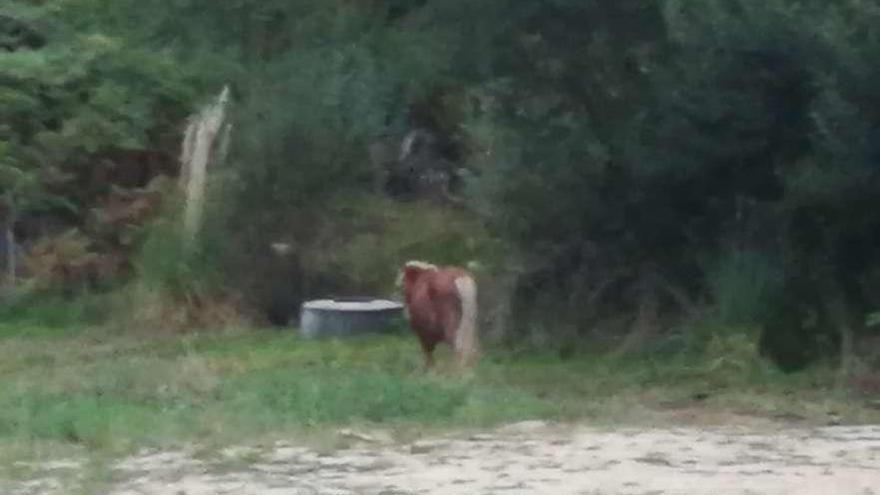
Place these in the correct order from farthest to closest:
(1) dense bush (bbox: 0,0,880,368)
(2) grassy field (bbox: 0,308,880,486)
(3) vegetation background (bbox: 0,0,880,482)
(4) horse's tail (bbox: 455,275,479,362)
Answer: (4) horse's tail (bbox: 455,275,479,362) → (1) dense bush (bbox: 0,0,880,368) → (3) vegetation background (bbox: 0,0,880,482) → (2) grassy field (bbox: 0,308,880,486)

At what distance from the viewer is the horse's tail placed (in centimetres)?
1788

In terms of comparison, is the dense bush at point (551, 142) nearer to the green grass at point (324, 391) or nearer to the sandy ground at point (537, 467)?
the green grass at point (324, 391)

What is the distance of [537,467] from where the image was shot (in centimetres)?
1236

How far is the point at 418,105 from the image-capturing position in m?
24.0

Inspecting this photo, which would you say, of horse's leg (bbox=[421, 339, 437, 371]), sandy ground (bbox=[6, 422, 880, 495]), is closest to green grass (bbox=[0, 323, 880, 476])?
horse's leg (bbox=[421, 339, 437, 371])

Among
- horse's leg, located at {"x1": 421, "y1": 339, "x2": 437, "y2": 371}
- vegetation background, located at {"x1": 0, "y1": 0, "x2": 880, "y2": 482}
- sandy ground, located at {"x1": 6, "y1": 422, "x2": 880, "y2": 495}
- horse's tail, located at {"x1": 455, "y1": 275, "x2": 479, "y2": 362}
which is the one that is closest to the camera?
sandy ground, located at {"x1": 6, "y1": 422, "x2": 880, "y2": 495}

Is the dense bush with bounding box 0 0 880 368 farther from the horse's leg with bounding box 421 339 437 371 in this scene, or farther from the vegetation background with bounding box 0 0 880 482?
the horse's leg with bounding box 421 339 437 371

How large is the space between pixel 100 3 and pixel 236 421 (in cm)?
670

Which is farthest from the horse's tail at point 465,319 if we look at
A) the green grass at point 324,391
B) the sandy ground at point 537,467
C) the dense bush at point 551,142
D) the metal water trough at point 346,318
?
the sandy ground at point 537,467

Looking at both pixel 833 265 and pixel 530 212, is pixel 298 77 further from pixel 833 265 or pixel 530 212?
pixel 833 265

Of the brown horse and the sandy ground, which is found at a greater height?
the brown horse

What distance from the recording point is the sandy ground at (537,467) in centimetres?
1162

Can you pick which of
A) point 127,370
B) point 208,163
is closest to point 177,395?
point 127,370

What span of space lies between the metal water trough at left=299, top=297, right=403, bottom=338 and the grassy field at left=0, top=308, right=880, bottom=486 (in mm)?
327
